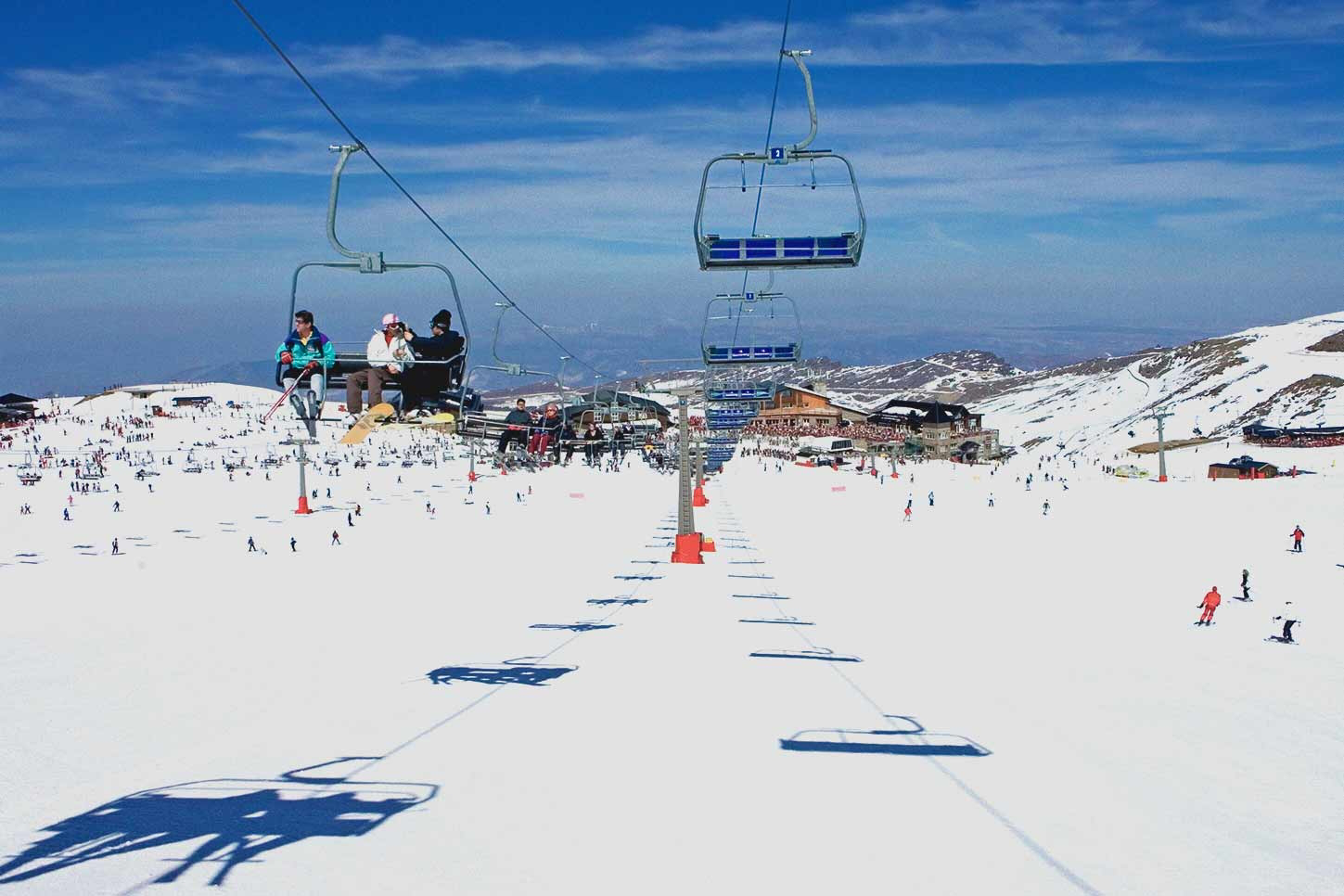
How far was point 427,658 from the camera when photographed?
52.6 feet

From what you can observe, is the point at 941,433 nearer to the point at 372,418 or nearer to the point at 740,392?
the point at 740,392

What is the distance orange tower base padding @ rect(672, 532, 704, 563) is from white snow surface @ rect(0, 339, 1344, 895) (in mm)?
819

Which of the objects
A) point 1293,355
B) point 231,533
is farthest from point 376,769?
point 1293,355

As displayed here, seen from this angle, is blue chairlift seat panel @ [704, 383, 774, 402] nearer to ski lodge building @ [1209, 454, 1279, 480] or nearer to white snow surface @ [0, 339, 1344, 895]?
white snow surface @ [0, 339, 1344, 895]

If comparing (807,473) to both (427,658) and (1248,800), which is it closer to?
(427,658)

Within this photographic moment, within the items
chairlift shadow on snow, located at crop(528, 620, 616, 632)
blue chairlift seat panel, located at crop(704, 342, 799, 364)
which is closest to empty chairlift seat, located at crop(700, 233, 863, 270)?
chairlift shadow on snow, located at crop(528, 620, 616, 632)

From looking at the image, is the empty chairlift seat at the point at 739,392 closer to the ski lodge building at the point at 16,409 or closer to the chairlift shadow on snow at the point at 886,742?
the chairlift shadow on snow at the point at 886,742

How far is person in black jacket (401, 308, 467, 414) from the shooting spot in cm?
782

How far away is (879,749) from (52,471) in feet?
197

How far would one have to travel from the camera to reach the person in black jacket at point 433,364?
7820 millimetres

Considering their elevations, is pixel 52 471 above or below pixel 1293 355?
below

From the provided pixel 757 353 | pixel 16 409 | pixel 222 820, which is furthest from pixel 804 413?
pixel 222 820

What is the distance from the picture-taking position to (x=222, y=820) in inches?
320

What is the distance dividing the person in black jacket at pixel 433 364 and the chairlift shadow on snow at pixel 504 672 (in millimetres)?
6310
